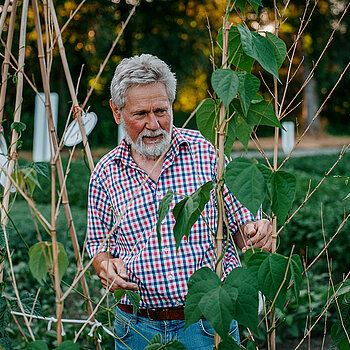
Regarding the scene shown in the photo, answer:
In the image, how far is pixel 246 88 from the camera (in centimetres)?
125

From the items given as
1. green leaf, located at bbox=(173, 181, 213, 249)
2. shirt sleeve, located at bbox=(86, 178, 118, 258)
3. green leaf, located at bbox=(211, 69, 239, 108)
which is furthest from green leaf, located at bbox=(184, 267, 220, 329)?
shirt sleeve, located at bbox=(86, 178, 118, 258)

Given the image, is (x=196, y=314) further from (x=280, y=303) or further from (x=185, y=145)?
(x=185, y=145)

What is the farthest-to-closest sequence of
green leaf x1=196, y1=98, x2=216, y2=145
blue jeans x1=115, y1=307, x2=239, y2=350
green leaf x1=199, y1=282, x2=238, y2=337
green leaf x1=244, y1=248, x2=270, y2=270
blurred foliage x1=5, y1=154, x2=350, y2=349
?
blurred foliage x1=5, y1=154, x2=350, y2=349 → blue jeans x1=115, y1=307, x2=239, y2=350 → green leaf x1=196, y1=98, x2=216, y2=145 → green leaf x1=244, y1=248, x2=270, y2=270 → green leaf x1=199, y1=282, x2=238, y2=337

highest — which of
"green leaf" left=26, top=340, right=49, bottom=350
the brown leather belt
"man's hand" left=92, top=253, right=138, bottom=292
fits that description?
"green leaf" left=26, top=340, right=49, bottom=350

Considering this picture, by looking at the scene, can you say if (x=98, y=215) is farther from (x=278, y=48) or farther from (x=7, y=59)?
(x=278, y=48)

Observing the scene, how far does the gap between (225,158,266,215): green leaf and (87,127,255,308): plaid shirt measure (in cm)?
83

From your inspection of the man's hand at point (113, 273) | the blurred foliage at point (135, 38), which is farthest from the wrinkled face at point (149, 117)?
the blurred foliage at point (135, 38)

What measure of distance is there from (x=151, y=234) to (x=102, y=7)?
18150 millimetres

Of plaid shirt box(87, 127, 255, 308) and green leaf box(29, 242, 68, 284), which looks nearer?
green leaf box(29, 242, 68, 284)

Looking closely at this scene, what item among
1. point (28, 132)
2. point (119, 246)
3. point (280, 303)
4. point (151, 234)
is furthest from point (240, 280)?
point (28, 132)

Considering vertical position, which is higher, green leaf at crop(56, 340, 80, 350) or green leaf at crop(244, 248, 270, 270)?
green leaf at crop(244, 248, 270, 270)

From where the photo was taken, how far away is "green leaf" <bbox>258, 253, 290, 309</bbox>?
125 centimetres

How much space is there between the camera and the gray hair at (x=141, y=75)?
2127 mm

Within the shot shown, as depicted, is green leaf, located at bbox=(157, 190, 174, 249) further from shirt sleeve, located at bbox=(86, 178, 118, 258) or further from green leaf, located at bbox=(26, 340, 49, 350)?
shirt sleeve, located at bbox=(86, 178, 118, 258)
